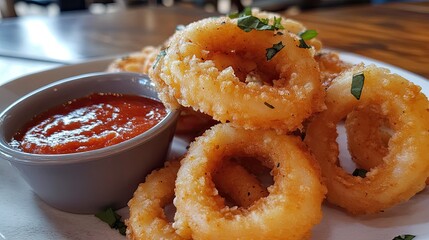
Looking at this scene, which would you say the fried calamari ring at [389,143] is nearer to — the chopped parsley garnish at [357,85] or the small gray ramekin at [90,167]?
the chopped parsley garnish at [357,85]

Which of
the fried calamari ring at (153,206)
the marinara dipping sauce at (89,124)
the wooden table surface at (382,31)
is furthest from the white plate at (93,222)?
the wooden table surface at (382,31)

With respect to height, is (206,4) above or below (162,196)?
below

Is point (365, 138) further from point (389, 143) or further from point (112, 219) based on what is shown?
point (112, 219)

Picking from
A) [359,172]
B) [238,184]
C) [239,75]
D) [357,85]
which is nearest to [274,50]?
[239,75]

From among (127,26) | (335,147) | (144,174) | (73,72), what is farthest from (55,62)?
(335,147)

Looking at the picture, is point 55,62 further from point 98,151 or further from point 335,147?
point 335,147

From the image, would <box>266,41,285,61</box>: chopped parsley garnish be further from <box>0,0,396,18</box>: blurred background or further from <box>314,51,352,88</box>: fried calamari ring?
<box>0,0,396,18</box>: blurred background
